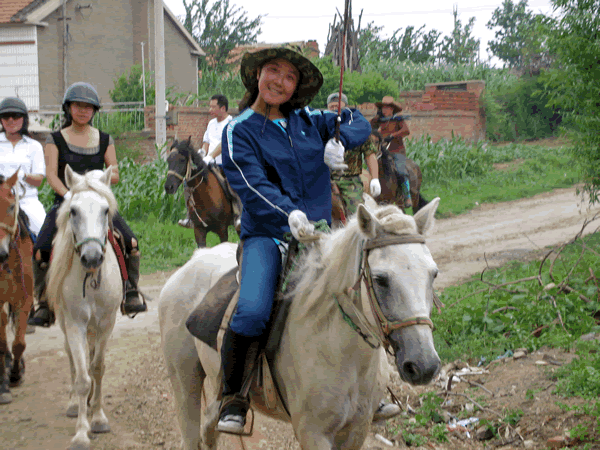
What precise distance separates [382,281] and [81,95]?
4296 millimetres

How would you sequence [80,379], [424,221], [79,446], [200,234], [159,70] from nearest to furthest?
1. [424,221]
2. [79,446]
3. [80,379]
4. [200,234]
5. [159,70]

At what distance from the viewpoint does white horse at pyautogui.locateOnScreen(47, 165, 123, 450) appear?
199 inches

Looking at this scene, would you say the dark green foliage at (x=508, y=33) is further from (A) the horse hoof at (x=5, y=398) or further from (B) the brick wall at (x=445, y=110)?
(A) the horse hoof at (x=5, y=398)

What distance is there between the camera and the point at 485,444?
4.57 m

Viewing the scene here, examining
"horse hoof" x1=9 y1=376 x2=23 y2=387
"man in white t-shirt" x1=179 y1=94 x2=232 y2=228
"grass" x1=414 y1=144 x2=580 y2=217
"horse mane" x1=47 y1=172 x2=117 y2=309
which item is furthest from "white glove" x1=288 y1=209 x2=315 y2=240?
"grass" x1=414 y1=144 x2=580 y2=217

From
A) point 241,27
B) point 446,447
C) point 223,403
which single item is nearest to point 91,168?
point 223,403

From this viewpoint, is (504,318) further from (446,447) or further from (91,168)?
(91,168)

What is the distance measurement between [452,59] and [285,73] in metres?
49.0

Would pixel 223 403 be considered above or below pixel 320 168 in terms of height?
below

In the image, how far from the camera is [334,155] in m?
3.49

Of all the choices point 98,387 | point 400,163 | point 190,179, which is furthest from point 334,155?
point 400,163

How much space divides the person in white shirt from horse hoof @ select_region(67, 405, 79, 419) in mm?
2102

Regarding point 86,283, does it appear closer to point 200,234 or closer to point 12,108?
point 12,108

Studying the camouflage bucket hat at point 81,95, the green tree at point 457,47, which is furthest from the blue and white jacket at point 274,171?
the green tree at point 457,47
